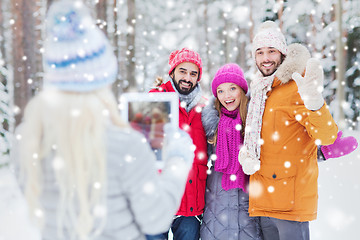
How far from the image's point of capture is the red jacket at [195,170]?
339 cm

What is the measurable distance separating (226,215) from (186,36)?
71.8 feet

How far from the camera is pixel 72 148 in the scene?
1.56 meters

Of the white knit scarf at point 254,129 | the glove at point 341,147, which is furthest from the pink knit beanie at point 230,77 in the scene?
the glove at point 341,147

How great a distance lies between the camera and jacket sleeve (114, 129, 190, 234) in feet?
5.37

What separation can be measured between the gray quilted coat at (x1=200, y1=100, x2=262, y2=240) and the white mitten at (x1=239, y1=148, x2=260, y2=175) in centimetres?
39

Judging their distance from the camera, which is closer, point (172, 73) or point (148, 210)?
point (148, 210)

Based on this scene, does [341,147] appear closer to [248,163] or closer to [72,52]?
[248,163]

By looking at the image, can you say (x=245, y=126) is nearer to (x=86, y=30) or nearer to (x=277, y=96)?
(x=277, y=96)

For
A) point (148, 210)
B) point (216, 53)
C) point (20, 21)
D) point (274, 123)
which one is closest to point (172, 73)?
point (274, 123)

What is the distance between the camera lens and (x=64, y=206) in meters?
1.64

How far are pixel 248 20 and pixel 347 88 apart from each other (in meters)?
7.43

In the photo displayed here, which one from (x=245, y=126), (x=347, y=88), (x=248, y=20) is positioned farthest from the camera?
(x=248, y=20)

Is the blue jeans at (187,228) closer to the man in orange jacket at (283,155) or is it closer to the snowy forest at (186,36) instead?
the man in orange jacket at (283,155)

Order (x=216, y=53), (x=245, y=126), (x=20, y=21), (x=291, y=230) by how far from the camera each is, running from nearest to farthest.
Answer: (x=291, y=230), (x=245, y=126), (x=20, y=21), (x=216, y=53)
